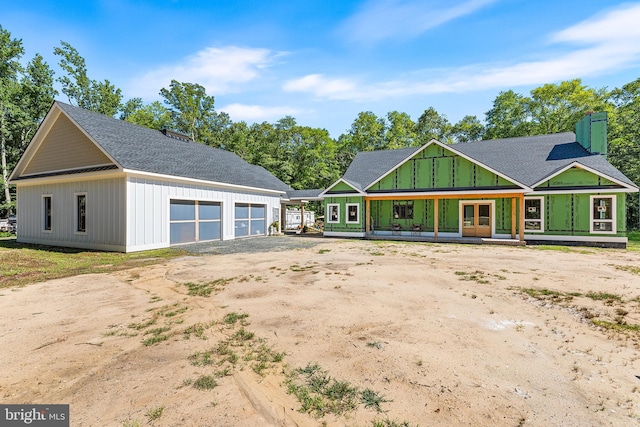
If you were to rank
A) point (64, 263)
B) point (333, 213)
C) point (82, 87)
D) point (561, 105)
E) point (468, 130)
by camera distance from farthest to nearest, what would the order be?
point (468, 130)
point (82, 87)
point (561, 105)
point (333, 213)
point (64, 263)

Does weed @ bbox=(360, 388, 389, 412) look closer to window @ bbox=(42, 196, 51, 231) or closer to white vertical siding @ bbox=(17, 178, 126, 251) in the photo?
white vertical siding @ bbox=(17, 178, 126, 251)

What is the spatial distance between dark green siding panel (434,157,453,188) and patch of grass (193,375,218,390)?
17.8 metres

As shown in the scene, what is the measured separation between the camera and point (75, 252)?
12.0m

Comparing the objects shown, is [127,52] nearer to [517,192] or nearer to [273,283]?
[273,283]

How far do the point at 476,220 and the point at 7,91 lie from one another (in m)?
39.3

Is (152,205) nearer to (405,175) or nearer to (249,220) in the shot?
(249,220)

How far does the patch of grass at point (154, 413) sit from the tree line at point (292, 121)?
2878 centimetres

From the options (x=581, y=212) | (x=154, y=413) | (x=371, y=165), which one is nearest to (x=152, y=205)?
(x=154, y=413)

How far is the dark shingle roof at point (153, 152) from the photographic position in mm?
12727

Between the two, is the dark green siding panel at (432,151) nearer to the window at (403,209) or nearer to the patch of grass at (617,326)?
the window at (403,209)

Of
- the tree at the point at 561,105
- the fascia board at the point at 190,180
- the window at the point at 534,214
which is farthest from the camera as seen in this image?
the tree at the point at 561,105

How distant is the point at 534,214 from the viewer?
16.5 m

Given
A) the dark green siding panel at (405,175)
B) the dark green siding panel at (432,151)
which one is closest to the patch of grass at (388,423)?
the dark green siding panel at (405,175)

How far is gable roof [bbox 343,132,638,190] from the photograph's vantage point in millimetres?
16344
